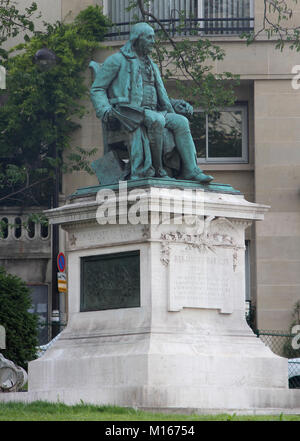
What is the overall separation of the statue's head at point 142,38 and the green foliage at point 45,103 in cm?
1392

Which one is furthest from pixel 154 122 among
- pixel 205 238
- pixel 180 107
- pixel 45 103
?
pixel 45 103

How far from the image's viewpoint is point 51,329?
85.8ft

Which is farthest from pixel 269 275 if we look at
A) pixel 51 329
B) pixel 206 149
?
pixel 51 329

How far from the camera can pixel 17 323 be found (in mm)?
21094

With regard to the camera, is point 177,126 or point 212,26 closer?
point 177,126

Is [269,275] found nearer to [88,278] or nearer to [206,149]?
[206,149]

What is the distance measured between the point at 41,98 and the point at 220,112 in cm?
450

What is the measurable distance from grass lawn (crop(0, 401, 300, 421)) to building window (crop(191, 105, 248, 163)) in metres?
18.3

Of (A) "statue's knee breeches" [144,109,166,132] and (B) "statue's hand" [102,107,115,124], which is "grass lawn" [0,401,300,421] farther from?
(B) "statue's hand" [102,107,115,124]

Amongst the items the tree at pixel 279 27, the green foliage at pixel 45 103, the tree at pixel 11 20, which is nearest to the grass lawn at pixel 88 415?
the tree at pixel 279 27

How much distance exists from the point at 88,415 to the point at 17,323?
311 inches

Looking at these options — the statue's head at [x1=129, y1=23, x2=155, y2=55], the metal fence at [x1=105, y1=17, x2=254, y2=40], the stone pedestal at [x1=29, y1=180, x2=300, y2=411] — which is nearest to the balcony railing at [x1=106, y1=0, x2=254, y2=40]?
the metal fence at [x1=105, y1=17, x2=254, y2=40]

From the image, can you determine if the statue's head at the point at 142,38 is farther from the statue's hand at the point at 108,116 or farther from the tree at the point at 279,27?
the tree at the point at 279,27

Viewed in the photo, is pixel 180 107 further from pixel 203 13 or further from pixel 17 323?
pixel 203 13
